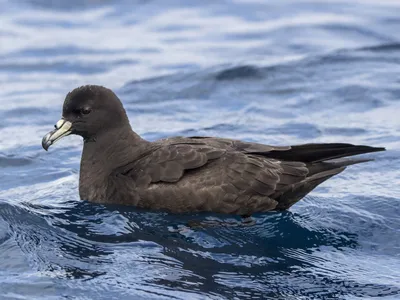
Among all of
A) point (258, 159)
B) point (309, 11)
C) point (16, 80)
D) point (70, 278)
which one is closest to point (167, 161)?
point (258, 159)

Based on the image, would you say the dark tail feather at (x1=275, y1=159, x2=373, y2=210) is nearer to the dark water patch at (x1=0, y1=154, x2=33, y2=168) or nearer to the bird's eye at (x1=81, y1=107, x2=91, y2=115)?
the bird's eye at (x1=81, y1=107, x2=91, y2=115)

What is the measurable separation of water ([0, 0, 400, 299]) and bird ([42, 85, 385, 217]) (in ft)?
0.55

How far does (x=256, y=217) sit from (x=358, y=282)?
1.42 metres

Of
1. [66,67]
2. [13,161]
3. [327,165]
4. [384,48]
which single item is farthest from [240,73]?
[327,165]

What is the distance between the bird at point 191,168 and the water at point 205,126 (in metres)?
0.17

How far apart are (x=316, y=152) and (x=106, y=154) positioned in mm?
1969

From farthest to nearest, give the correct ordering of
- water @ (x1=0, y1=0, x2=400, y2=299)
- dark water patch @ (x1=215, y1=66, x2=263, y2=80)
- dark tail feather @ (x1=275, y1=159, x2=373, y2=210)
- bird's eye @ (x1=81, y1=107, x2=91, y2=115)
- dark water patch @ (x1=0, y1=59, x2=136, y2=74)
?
dark water patch @ (x1=0, y1=59, x2=136, y2=74)
dark water patch @ (x1=215, y1=66, x2=263, y2=80)
bird's eye @ (x1=81, y1=107, x2=91, y2=115)
dark tail feather @ (x1=275, y1=159, x2=373, y2=210)
water @ (x1=0, y1=0, x2=400, y2=299)

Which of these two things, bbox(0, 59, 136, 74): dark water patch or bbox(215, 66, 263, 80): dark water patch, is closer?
bbox(215, 66, 263, 80): dark water patch

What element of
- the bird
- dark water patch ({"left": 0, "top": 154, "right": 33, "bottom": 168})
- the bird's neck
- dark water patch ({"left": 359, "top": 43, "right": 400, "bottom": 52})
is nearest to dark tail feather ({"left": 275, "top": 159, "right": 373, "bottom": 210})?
the bird

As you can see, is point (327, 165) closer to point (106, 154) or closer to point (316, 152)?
point (316, 152)

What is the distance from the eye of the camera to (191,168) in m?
7.29

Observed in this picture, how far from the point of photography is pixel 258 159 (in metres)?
7.53

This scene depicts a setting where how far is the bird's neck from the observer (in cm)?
774

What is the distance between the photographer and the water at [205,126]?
642 centimetres
